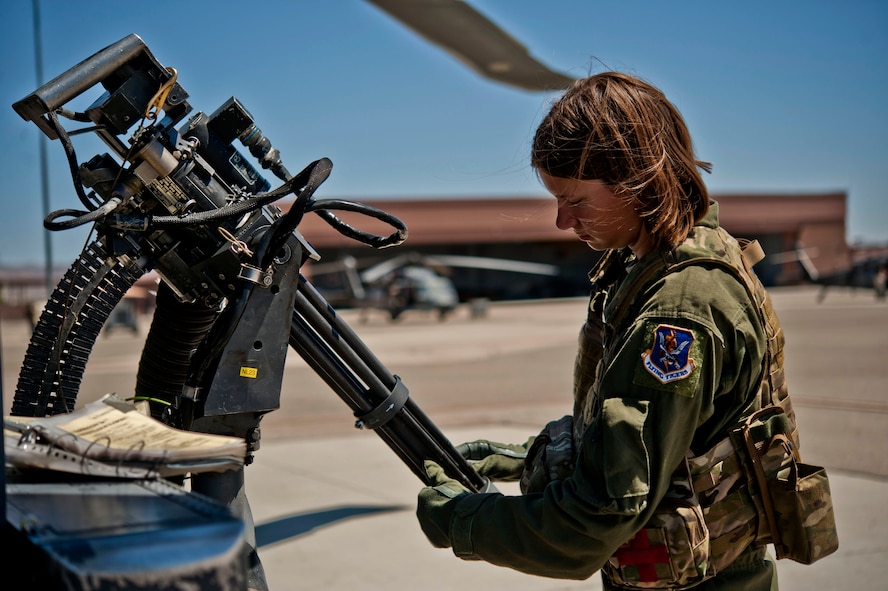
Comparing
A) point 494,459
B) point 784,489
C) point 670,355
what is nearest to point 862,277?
point 494,459

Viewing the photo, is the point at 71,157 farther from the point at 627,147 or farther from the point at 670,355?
the point at 670,355

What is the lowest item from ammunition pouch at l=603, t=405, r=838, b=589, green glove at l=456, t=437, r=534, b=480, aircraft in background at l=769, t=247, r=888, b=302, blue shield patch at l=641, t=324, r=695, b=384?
aircraft in background at l=769, t=247, r=888, b=302

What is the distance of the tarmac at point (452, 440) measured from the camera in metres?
3.88

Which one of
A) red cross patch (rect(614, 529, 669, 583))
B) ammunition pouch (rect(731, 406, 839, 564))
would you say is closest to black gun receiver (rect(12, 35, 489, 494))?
→ red cross patch (rect(614, 529, 669, 583))

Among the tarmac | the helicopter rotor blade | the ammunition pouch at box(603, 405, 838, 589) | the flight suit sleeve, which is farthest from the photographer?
the tarmac

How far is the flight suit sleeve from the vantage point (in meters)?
1.28

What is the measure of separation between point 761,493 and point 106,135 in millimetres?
1296

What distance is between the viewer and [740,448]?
1.45 metres

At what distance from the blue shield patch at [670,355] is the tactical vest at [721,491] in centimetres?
15

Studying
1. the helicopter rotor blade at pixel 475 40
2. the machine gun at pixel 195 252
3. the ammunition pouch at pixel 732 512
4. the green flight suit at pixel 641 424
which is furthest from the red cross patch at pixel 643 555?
the helicopter rotor blade at pixel 475 40

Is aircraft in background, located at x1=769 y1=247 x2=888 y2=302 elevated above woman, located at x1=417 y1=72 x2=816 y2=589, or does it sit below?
below

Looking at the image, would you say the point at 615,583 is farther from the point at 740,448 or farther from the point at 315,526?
the point at 315,526


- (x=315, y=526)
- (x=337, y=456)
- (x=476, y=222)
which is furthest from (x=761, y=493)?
(x=476, y=222)

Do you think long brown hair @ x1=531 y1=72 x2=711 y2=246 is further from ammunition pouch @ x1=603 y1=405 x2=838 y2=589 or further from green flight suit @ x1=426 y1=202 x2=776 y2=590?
ammunition pouch @ x1=603 y1=405 x2=838 y2=589
